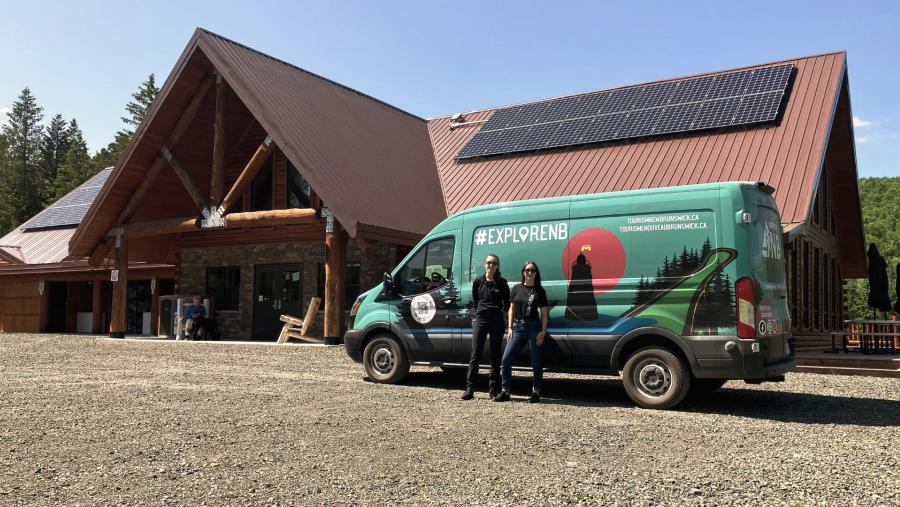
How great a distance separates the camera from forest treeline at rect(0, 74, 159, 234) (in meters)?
59.6

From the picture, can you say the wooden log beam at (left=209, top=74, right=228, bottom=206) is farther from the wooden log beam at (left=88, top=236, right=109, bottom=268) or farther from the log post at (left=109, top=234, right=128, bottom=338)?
the wooden log beam at (left=88, top=236, right=109, bottom=268)

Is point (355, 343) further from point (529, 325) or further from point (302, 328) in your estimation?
point (302, 328)

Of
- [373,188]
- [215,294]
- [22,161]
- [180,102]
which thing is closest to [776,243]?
[373,188]

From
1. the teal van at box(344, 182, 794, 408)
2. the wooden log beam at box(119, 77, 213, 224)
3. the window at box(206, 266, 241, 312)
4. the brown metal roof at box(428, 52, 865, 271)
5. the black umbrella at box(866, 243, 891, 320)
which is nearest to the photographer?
the teal van at box(344, 182, 794, 408)

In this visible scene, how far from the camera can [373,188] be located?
1709 centimetres

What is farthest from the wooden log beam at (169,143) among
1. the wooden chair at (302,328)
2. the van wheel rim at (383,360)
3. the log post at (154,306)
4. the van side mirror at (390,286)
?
the van wheel rim at (383,360)

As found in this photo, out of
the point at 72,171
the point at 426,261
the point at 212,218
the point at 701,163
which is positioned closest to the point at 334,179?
the point at 212,218

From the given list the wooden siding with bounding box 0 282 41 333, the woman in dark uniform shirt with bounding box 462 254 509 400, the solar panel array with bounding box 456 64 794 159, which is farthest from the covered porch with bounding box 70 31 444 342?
the wooden siding with bounding box 0 282 41 333

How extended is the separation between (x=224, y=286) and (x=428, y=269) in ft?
42.8

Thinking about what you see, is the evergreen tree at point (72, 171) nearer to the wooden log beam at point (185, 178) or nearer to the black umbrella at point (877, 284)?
the wooden log beam at point (185, 178)

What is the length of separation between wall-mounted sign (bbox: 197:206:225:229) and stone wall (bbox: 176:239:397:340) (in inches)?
92.0

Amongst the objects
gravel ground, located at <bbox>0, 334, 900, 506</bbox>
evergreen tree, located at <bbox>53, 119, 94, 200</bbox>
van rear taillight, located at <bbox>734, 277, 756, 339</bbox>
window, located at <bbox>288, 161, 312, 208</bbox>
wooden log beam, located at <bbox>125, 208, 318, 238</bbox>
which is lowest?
gravel ground, located at <bbox>0, 334, 900, 506</bbox>

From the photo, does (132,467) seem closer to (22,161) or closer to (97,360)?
(97,360)

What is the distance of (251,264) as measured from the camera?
20.8 meters
